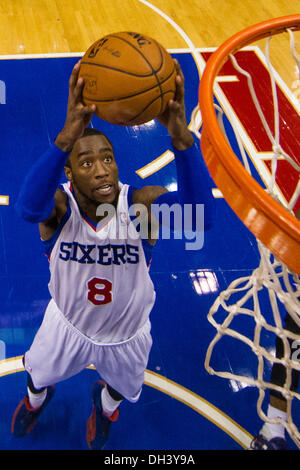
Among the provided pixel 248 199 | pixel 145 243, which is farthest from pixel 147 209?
pixel 248 199

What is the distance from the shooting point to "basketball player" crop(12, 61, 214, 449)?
2197mm

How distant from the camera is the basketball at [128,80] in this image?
2.05 metres

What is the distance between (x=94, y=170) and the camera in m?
2.35

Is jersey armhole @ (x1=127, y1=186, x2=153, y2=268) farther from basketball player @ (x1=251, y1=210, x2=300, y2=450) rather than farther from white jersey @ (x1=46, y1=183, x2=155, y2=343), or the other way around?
basketball player @ (x1=251, y1=210, x2=300, y2=450)

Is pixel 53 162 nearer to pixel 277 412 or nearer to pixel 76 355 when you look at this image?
pixel 76 355

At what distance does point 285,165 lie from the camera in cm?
462

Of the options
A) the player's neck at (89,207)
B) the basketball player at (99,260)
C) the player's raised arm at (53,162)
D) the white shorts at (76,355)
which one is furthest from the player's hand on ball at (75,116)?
the white shorts at (76,355)

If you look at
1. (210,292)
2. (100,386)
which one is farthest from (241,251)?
(100,386)

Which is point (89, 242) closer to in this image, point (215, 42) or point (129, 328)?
point (129, 328)

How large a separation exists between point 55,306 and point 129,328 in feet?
1.40

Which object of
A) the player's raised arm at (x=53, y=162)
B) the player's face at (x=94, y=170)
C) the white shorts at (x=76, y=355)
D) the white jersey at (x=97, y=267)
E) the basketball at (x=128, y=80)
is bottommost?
the white shorts at (x=76, y=355)

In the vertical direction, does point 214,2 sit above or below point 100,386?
above

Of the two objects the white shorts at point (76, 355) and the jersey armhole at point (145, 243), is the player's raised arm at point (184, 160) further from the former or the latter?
the white shorts at point (76, 355)

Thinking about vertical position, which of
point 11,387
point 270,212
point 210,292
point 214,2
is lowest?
point 11,387
